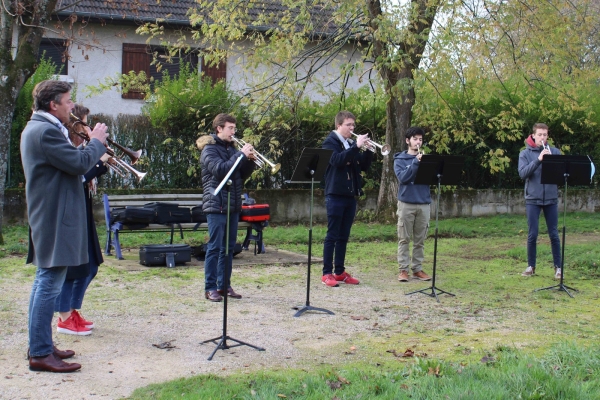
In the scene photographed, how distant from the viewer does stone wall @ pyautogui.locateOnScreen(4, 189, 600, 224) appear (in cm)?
1334

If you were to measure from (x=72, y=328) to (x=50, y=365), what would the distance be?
42.9 inches

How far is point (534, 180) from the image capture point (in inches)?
364

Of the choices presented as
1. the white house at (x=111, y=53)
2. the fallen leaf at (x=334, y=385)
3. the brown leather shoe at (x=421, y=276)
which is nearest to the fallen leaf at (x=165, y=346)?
the fallen leaf at (x=334, y=385)

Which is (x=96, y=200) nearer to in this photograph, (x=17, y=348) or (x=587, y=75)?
(x=17, y=348)

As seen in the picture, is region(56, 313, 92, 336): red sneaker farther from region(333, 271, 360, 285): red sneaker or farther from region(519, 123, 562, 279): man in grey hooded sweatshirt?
region(519, 123, 562, 279): man in grey hooded sweatshirt

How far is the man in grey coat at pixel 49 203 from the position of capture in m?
4.90

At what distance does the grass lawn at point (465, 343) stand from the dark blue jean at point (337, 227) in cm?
59

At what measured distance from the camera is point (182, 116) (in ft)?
48.4

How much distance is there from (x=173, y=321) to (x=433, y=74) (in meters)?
7.28

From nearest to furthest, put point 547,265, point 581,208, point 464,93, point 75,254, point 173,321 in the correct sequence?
1. point 75,254
2. point 173,321
3. point 547,265
4. point 464,93
5. point 581,208

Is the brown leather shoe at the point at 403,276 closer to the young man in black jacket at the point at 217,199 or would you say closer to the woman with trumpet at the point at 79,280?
the young man in black jacket at the point at 217,199

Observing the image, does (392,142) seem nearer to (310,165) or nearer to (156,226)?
(156,226)

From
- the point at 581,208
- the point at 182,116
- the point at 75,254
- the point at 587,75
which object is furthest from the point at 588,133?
the point at 75,254

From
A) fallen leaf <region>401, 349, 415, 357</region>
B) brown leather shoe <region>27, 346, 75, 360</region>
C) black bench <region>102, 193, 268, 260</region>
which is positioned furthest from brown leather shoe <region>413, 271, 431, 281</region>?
brown leather shoe <region>27, 346, 75, 360</region>
